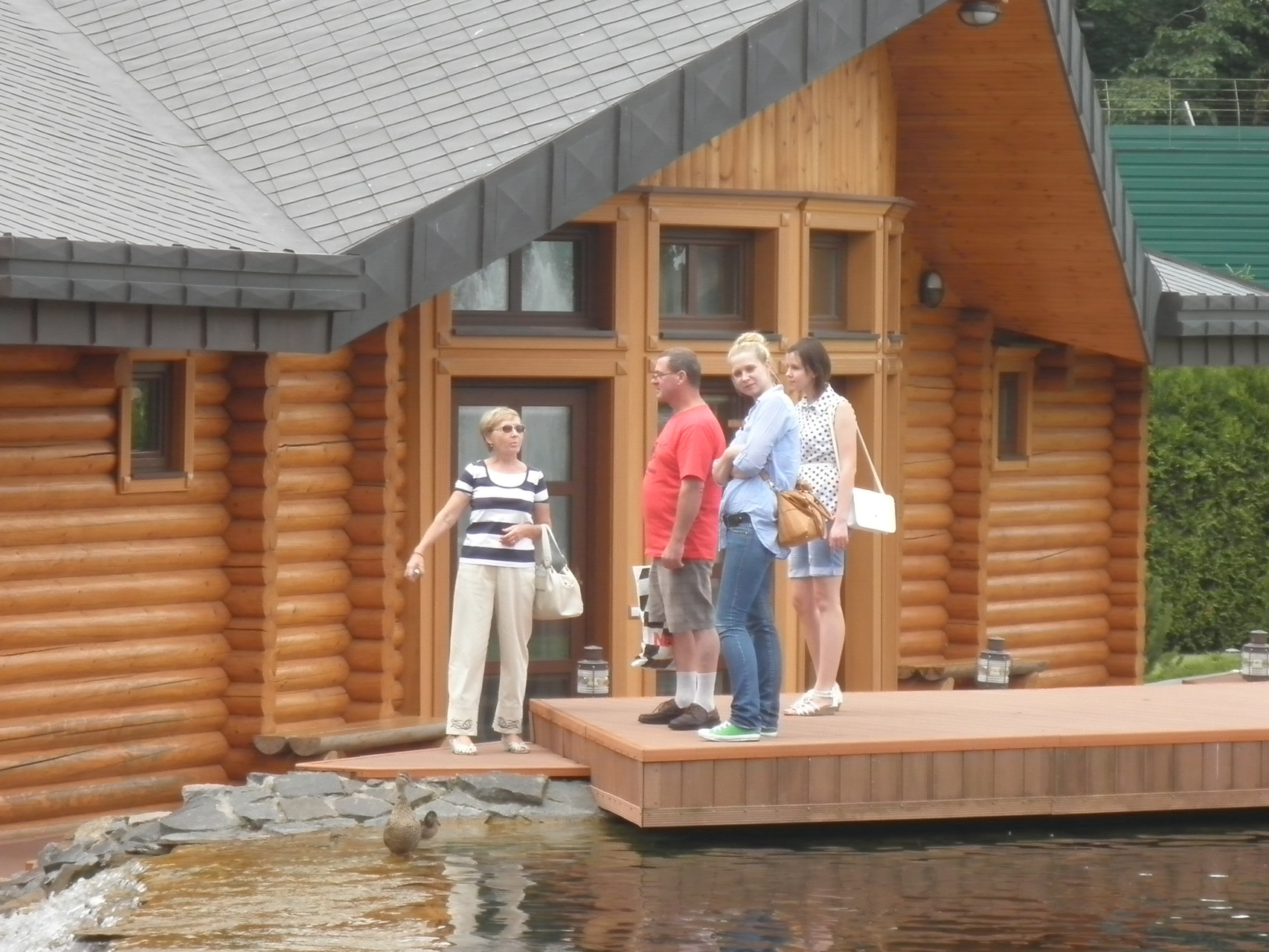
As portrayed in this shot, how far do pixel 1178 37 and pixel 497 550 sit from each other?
Answer: 26.8m

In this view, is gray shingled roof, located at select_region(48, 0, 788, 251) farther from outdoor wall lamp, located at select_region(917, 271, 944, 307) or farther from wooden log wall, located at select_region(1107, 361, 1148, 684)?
wooden log wall, located at select_region(1107, 361, 1148, 684)

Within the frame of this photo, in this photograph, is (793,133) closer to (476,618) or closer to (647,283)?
(647,283)

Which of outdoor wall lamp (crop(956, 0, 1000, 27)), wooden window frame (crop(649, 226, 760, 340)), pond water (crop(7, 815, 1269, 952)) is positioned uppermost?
outdoor wall lamp (crop(956, 0, 1000, 27))

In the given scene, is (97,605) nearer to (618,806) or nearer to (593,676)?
(593,676)

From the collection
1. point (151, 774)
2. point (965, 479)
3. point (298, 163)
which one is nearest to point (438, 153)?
point (298, 163)

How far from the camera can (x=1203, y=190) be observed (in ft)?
92.7

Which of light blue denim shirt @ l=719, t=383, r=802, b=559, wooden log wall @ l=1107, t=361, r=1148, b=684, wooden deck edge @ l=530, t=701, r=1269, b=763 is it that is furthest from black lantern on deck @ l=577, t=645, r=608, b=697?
wooden log wall @ l=1107, t=361, r=1148, b=684

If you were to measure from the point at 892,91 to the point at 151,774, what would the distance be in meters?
6.23

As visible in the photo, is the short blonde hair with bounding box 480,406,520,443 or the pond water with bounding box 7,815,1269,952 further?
the short blonde hair with bounding box 480,406,520,443

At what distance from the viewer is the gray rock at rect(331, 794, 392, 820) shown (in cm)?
969

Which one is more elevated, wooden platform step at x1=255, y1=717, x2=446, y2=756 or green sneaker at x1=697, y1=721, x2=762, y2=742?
green sneaker at x1=697, y1=721, x2=762, y2=742

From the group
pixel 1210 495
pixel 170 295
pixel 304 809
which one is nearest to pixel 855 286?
pixel 170 295

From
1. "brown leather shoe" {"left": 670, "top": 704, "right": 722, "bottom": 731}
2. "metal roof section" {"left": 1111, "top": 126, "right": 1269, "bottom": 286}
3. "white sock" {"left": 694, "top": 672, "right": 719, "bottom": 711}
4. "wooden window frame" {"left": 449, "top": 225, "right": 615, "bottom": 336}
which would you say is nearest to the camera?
"white sock" {"left": 694, "top": 672, "right": 719, "bottom": 711}

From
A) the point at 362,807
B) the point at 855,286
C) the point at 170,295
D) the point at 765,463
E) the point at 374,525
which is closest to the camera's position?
the point at 765,463
